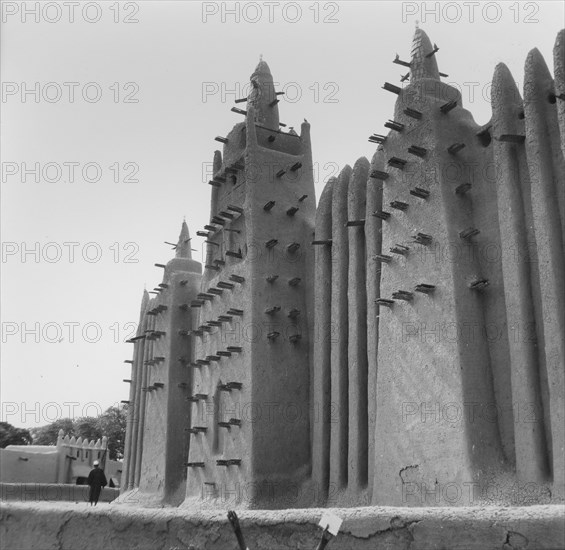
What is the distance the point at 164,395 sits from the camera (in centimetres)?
1978

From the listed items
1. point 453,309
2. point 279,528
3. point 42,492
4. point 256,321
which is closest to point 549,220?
point 453,309

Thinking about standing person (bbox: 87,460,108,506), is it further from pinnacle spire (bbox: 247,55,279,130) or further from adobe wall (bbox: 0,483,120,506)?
pinnacle spire (bbox: 247,55,279,130)

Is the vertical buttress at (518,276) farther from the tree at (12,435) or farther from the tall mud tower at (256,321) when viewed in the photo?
the tree at (12,435)

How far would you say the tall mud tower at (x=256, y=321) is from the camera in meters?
14.3

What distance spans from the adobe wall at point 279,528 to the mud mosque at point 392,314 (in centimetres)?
464

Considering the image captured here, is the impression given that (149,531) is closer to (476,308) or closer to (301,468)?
(476,308)

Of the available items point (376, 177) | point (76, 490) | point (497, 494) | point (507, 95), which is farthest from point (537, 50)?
point (76, 490)

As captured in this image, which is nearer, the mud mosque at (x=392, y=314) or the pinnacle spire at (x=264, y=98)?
the mud mosque at (x=392, y=314)

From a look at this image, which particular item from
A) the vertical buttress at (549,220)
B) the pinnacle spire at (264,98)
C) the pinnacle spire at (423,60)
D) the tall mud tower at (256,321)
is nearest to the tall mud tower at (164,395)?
the tall mud tower at (256,321)

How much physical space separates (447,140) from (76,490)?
1994 cm

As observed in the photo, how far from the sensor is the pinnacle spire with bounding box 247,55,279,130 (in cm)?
1770

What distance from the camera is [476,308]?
35.1 ft

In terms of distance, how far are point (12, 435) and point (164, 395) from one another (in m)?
46.4

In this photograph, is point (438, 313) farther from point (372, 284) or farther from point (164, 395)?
point (164, 395)
